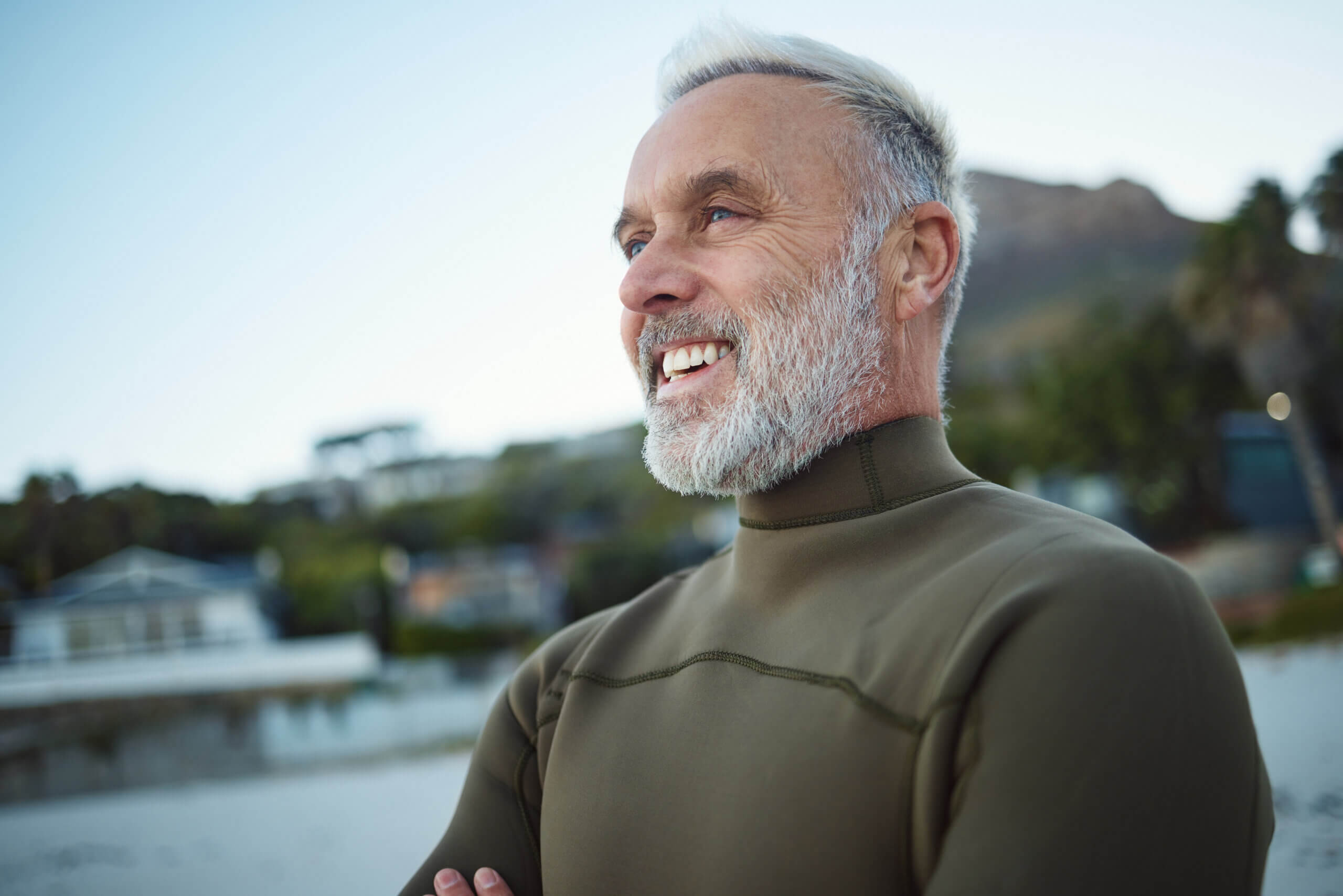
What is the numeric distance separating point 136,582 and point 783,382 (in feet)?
113

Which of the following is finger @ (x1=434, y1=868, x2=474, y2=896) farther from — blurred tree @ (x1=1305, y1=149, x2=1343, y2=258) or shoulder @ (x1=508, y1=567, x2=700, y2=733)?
blurred tree @ (x1=1305, y1=149, x2=1343, y2=258)

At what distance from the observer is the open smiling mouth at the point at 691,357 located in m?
1.36

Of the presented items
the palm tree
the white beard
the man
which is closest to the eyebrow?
the man

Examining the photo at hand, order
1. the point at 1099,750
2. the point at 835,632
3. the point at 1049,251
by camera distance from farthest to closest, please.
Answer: the point at 1049,251 → the point at 835,632 → the point at 1099,750

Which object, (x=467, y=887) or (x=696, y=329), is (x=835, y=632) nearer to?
(x=696, y=329)

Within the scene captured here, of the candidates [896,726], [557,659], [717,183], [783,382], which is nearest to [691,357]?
[783,382]

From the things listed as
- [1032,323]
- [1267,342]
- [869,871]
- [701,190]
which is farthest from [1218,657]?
[1032,323]

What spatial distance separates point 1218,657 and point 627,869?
695mm

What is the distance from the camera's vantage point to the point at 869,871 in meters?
0.93

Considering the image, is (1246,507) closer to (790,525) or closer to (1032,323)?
(790,525)

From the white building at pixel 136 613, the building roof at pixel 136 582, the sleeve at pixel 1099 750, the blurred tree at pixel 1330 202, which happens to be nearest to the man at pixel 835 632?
the sleeve at pixel 1099 750

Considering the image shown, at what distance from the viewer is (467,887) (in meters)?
1.30

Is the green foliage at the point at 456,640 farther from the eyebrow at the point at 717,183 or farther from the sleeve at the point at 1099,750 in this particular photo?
the sleeve at the point at 1099,750

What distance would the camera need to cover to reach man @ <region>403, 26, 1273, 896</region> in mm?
833
